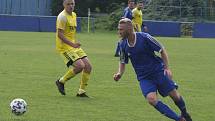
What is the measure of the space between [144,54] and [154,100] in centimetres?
68

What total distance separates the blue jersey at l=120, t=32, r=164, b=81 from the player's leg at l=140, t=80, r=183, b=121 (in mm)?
123

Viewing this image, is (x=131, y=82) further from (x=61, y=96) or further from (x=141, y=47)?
(x=141, y=47)

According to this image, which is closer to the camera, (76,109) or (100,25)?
(76,109)

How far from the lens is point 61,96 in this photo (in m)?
12.5

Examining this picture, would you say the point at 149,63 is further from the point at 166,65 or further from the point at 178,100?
the point at 178,100

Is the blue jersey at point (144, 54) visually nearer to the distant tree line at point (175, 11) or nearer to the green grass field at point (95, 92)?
the green grass field at point (95, 92)

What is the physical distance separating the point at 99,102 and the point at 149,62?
113 inches

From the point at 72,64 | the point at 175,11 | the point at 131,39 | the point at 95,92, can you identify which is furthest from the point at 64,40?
the point at 175,11

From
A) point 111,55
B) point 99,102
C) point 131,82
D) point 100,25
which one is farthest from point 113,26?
point 99,102

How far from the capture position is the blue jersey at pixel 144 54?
905cm

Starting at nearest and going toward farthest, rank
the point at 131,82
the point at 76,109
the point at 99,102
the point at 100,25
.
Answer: the point at 76,109, the point at 99,102, the point at 131,82, the point at 100,25

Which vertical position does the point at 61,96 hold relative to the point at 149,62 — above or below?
below

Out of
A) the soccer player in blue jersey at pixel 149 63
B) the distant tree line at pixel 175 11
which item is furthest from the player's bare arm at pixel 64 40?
the distant tree line at pixel 175 11

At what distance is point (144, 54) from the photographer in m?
9.08
